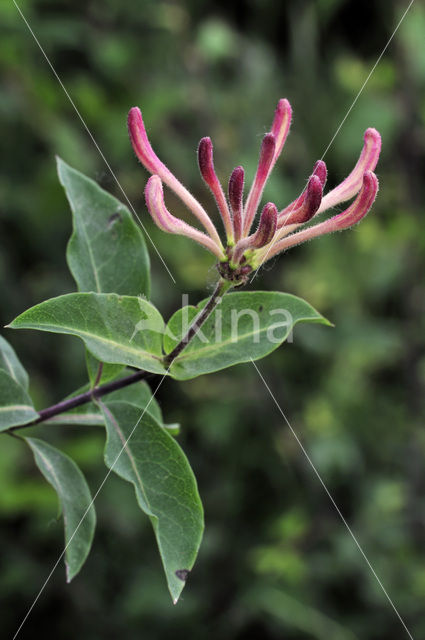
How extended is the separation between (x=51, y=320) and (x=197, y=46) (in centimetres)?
244

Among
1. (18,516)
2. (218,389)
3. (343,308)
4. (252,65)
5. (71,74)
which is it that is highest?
(252,65)

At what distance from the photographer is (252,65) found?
10.7 feet

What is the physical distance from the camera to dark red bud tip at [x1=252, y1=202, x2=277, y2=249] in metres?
0.76

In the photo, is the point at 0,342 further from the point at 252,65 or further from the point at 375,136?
the point at 252,65

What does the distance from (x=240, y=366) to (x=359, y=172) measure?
6.61 feet

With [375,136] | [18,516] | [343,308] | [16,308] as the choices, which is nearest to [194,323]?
[375,136]

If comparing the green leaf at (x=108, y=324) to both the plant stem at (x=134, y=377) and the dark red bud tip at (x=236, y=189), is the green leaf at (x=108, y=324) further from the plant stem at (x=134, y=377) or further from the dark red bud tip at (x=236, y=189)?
the dark red bud tip at (x=236, y=189)

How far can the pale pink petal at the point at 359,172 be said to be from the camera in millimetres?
851

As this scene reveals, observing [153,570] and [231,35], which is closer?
[153,570]

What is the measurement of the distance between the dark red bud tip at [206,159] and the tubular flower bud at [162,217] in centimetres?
7

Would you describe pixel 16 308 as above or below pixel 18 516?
above

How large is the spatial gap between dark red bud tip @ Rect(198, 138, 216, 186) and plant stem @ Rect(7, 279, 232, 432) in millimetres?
141

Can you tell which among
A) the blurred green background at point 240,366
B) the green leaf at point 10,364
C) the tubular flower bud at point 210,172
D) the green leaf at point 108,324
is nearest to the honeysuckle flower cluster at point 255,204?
the tubular flower bud at point 210,172

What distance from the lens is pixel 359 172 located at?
2.82 ft
